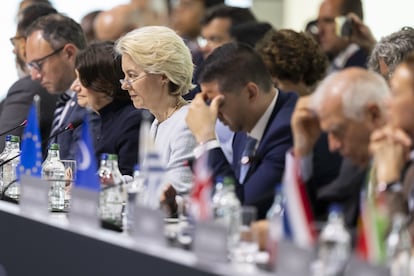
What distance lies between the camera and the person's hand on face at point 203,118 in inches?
140

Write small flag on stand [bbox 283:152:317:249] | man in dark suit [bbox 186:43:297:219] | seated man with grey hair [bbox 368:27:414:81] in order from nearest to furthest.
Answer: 1. small flag on stand [bbox 283:152:317:249]
2. man in dark suit [bbox 186:43:297:219]
3. seated man with grey hair [bbox 368:27:414:81]

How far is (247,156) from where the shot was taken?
3795 mm

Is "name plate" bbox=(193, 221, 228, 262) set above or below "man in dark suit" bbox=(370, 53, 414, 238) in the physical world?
below

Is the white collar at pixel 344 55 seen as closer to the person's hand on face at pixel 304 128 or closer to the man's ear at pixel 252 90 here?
the man's ear at pixel 252 90

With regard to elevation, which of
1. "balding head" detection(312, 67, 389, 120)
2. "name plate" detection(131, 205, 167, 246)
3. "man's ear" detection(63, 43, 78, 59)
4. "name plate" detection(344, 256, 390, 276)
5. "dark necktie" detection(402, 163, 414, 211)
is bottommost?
"name plate" detection(131, 205, 167, 246)

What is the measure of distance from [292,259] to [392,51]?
219 cm

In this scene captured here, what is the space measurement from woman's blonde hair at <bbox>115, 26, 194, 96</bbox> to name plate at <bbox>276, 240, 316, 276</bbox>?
189 cm

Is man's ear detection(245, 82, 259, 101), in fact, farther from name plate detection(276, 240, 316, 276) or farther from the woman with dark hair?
name plate detection(276, 240, 316, 276)

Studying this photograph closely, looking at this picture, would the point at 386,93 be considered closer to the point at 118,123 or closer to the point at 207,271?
the point at 207,271

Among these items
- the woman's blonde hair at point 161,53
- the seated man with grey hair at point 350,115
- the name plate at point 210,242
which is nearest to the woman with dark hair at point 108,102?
the woman's blonde hair at point 161,53

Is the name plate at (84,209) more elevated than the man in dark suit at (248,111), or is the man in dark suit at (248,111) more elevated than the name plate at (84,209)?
the man in dark suit at (248,111)

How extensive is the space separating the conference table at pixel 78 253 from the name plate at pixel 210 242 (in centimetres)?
1

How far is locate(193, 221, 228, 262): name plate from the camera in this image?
2428 mm

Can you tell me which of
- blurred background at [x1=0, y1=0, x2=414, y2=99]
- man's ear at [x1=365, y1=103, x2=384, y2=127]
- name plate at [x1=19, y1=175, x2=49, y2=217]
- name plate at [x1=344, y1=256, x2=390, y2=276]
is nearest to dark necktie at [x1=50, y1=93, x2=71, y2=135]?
name plate at [x1=19, y1=175, x2=49, y2=217]
